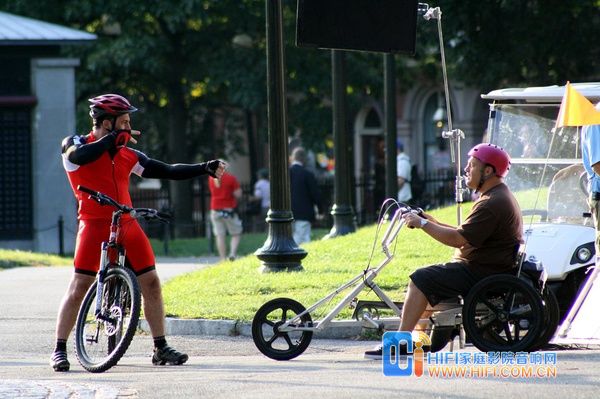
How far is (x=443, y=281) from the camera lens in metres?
9.20

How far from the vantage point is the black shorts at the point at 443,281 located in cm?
920

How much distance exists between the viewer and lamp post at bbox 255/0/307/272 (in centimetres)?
1498

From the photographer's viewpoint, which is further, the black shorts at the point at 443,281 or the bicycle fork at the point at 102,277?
the bicycle fork at the point at 102,277

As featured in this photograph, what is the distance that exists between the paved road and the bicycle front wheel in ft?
0.40

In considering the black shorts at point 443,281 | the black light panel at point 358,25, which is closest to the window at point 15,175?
the black light panel at point 358,25

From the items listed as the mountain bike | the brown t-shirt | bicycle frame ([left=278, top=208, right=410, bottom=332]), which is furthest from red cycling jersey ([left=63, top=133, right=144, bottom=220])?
the brown t-shirt

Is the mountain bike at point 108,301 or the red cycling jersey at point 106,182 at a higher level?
the red cycling jersey at point 106,182

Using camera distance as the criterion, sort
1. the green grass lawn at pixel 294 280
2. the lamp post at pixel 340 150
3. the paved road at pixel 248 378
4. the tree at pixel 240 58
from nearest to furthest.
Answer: the paved road at pixel 248 378
the green grass lawn at pixel 294 280
the lamp post at pixel 340 150
the tree at pixel 240 58

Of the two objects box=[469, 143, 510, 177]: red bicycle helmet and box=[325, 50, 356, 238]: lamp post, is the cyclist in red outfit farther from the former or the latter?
box=[325, 50, 356, 238]: lamp post

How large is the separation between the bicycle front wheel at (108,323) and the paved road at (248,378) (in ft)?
0.40

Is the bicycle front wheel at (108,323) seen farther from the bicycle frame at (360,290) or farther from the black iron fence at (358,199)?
the black iron fence at (358,199)

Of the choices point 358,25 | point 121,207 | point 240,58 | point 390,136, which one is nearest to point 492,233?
point 121,207

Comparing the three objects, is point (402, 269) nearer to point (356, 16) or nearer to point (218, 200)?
point (356, 16)

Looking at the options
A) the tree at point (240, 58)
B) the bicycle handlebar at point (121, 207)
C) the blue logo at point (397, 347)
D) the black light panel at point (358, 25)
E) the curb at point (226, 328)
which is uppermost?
the tree at point (240, 58)
